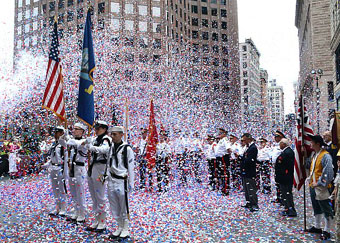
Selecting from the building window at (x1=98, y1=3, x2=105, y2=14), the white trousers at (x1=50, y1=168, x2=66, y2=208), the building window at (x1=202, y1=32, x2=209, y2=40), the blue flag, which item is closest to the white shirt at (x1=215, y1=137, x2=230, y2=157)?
the blue flag

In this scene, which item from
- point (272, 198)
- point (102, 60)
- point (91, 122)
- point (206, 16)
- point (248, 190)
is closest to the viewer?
point (91, 122)

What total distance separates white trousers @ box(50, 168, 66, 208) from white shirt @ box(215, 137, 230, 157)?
18.0ft

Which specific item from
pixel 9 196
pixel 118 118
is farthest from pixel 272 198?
pixel 118 118

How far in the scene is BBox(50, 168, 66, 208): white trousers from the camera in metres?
8.16

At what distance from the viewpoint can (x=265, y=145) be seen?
12445mm

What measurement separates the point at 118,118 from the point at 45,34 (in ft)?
93.5

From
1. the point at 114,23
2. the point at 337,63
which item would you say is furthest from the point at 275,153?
the point at 114,23

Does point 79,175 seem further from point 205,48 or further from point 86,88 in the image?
point 205,48

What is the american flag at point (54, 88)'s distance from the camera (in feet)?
25.8

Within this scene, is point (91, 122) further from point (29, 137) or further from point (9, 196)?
point (29, 137)

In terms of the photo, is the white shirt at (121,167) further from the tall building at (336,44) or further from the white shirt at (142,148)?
the tall building at (336,44)

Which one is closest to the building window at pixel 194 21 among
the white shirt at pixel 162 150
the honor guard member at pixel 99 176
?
the white shirt at pixel 162 150

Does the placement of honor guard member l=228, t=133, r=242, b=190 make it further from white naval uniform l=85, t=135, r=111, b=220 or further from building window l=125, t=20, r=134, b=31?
building window l=125, t=20, r=134, b=31

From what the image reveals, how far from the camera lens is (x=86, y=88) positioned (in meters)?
7.55
